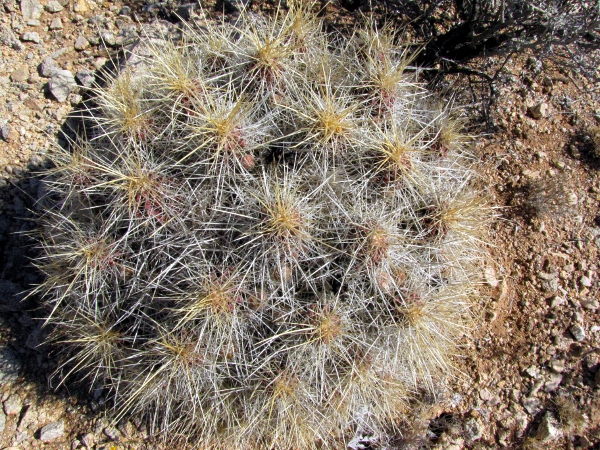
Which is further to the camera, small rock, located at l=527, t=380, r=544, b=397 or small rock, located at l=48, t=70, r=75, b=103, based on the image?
small rock, located at l=48, t=70, r=75, b=103

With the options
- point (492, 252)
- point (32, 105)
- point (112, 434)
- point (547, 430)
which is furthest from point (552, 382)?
point (32, 105)

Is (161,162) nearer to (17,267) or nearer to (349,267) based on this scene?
(349,267)

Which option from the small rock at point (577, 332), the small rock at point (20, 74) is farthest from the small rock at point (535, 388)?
the small rock at point (20, 74)

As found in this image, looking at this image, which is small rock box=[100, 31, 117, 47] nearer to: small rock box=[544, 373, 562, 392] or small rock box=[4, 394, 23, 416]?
small rock box=[4, 394, 23, 416]

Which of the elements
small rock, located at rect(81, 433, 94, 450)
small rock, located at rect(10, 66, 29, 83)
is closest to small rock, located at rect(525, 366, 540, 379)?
small rock, located at rect(81, 433, 94, 450)

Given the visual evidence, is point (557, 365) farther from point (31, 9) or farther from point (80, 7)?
point (31, 9)

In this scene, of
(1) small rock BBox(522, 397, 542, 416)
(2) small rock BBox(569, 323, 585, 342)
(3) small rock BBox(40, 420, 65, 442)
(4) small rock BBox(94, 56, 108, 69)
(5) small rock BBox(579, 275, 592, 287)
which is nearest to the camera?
(3) small rock BBox(40, 420, 65, 442)

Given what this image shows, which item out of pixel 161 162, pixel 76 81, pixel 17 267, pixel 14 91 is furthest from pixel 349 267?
pixel 14 91
